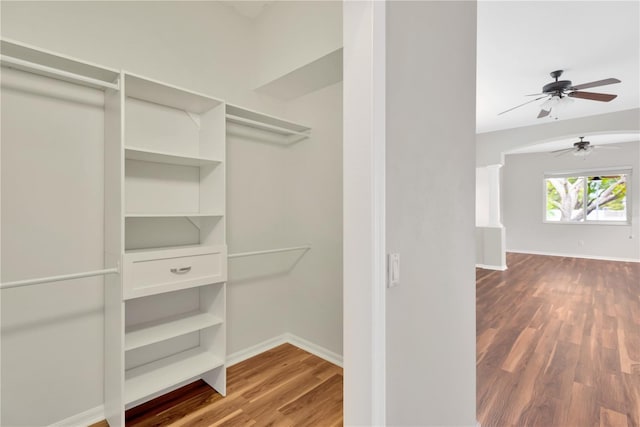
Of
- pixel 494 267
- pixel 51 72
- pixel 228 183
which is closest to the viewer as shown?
pixel 51 72

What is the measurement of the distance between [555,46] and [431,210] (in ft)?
9.93

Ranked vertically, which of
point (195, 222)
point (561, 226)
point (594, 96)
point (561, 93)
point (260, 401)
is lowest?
point (260, 401)

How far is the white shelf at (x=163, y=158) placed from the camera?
170 centimetres

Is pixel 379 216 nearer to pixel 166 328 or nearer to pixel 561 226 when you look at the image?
pixel 166 328

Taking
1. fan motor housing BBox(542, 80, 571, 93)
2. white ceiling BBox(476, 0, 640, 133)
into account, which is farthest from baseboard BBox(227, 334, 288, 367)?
fan motor housing BBox(542, 80, 571, 93)

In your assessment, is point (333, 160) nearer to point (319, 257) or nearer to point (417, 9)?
point (319, 257)

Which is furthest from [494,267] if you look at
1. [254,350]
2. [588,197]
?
[254,350]

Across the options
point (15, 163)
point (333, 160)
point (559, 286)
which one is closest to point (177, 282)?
point (15, 163)

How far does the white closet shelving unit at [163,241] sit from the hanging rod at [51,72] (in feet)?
0.36

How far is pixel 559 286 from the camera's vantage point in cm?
475

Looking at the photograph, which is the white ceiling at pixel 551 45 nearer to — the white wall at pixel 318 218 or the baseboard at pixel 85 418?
the white wall at pixel 318 218

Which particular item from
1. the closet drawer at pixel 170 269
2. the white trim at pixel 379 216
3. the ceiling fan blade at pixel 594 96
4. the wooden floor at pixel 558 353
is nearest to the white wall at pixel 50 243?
the closet drawer at pixel 170 269

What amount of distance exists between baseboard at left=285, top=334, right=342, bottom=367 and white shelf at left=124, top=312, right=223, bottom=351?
0.92 meters

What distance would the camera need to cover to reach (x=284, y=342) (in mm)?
2760
